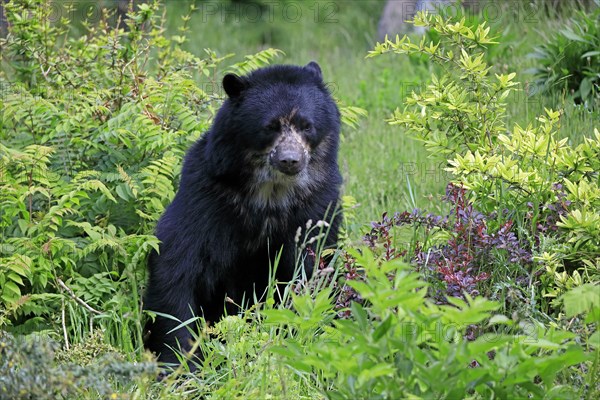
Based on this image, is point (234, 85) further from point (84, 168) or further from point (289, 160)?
point (84, 168)

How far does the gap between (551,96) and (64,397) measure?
5201 mm

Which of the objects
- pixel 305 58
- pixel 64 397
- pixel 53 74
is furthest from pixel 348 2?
pixel 64 397

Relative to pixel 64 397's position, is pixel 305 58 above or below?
above

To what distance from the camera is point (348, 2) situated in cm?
1533

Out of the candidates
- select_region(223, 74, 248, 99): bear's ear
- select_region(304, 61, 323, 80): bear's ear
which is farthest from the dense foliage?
select_region(223, 74, 248, 99): bear's ear

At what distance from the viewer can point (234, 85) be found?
208 inches

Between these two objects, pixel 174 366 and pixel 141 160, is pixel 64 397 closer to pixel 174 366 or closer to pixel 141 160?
pixel 174 366

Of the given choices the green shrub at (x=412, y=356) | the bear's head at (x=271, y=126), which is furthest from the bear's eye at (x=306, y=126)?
the green shrub at (x=412, y=356)

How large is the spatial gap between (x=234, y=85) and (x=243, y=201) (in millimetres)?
673

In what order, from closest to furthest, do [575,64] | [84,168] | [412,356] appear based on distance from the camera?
[412,356], [84,168], [575,64]

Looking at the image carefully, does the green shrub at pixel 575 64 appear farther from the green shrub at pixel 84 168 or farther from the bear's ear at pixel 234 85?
the bear's ear at pixel 234 85

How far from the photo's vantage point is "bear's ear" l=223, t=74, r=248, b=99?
525 centimetres

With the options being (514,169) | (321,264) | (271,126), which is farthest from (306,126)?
(514,169)

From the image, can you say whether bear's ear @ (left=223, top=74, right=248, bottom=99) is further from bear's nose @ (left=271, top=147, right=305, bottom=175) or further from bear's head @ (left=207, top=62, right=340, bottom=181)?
bear's nose @ (left=271, top=147, right=305, bottom=175)
